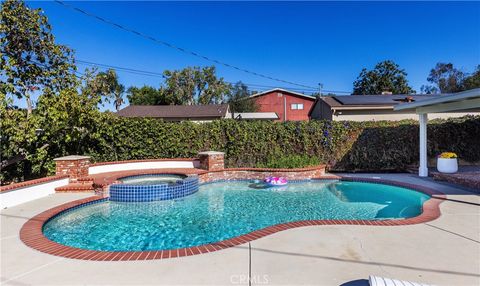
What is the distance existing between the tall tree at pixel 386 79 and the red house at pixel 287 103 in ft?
41.8

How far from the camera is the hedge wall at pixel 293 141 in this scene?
13.0 meters

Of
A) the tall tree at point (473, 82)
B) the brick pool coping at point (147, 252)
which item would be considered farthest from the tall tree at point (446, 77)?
the brick pool coping at point (147, 252)

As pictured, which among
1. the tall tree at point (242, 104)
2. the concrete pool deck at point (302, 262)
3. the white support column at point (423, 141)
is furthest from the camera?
the tall tree at point (242, 104)

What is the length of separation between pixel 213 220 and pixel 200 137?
771 cm

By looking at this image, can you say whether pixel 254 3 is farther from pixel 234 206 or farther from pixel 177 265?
pixel 177 265

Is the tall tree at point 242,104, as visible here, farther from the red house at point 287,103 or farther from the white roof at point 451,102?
the white roof at point 451,102

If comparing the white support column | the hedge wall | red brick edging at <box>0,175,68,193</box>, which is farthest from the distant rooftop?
the white support column

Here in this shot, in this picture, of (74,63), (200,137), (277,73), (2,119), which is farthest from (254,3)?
(277,73)

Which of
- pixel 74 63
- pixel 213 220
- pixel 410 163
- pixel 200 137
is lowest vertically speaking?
pixel 213 220

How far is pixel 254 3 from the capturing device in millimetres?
14523

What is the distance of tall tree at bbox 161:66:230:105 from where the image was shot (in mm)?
40750

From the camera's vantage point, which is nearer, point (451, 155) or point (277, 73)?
point (451, 155)

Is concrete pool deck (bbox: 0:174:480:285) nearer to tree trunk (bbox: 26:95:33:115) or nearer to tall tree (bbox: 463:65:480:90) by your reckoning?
tree trunk (bbox: 26:95:33:115)

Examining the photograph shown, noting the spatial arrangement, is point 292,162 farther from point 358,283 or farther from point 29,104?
point 29,104
